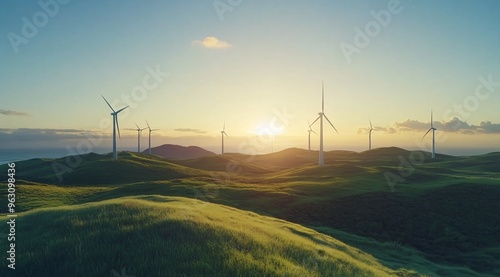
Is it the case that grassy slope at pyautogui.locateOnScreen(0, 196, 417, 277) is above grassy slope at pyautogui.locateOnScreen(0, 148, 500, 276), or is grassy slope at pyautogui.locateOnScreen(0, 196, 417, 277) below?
above

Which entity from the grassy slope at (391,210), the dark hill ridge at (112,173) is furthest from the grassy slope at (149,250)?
the dark hill ridge at (112,173)

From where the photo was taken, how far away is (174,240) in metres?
15.2

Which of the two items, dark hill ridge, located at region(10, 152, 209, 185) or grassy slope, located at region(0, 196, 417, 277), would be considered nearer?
grassy slope, located at region(0, 196, 417, 277)

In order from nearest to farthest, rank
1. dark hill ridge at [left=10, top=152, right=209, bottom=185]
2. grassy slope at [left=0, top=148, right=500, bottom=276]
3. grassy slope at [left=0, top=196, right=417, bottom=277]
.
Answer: grassy slope at [left=0, top=196, right=417, bottom=277], grassy slope at [left=0, top=148, right=500, bottom=276], dark hill ridge at [left=10, top=152, right=209, bottom=185]

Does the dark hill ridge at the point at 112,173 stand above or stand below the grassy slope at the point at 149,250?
below

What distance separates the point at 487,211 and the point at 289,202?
31277 mm

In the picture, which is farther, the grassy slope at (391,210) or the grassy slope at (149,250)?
the grassy slope at (391,210)

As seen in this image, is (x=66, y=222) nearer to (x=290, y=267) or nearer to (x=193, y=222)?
(x=193, y=222)

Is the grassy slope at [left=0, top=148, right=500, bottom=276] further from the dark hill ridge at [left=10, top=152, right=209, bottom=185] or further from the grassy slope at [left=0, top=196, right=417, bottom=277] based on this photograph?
the dark hill ridge at [left=10, top=152, right=209, bottom=185]

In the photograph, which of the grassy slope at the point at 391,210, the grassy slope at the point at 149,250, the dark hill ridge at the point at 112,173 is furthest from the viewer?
the dark hill ridge at the point at 112,173

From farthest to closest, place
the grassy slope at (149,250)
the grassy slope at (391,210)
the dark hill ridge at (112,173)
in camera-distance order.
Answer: the dark hill ridge at (112,173), the grassy slope at (391,210), the grassy slope at (149,250)

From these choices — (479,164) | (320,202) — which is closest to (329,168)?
(320,202)

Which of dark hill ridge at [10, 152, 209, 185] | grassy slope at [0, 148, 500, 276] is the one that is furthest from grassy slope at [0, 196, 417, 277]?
dark hill ridge at [10, 152, 209, 185]

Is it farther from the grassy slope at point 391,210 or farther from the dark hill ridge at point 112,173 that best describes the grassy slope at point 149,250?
the dark hill ridge at point 112,173
